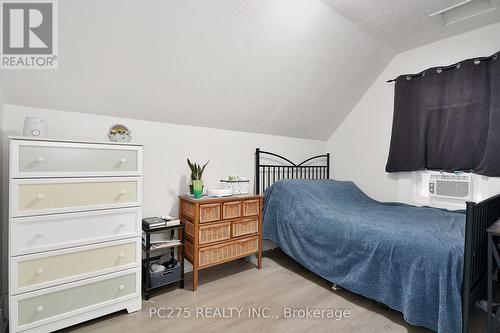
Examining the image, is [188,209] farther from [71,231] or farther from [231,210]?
[71,231]

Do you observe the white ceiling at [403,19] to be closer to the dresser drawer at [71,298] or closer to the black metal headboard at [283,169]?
the black metal headboard at [283,169]

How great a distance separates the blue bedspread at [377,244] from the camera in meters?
1.47

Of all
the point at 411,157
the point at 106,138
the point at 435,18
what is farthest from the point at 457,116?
the point at 106,138

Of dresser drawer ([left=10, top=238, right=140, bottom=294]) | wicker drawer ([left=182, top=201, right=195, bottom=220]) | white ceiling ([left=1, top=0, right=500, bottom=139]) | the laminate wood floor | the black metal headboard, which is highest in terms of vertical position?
white ceiling ([left=1, top=0, right=500, bottom=139])

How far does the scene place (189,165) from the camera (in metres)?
2.35

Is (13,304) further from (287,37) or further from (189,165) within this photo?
(287,37)

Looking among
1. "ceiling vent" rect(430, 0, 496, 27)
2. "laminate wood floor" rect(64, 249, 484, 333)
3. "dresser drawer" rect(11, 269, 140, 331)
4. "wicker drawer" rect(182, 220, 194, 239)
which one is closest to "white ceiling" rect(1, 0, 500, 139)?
"ceiling vent" rect(430, 0, 496, 27)

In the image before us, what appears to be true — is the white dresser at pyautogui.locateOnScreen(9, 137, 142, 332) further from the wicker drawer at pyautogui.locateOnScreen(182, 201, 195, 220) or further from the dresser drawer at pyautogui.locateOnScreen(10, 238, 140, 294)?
the wicker drawer at pyautogui.locateOnScreen(182, 201, 195, 220)

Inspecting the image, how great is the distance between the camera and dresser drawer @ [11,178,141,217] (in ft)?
4.67

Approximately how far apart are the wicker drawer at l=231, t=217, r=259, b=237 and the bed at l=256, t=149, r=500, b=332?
26 centimetres

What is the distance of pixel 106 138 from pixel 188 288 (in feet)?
4.82

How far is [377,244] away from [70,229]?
2070 mm

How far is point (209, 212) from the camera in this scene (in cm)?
222

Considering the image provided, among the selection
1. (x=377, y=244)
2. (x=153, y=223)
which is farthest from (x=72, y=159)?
(x=377, y=244)
